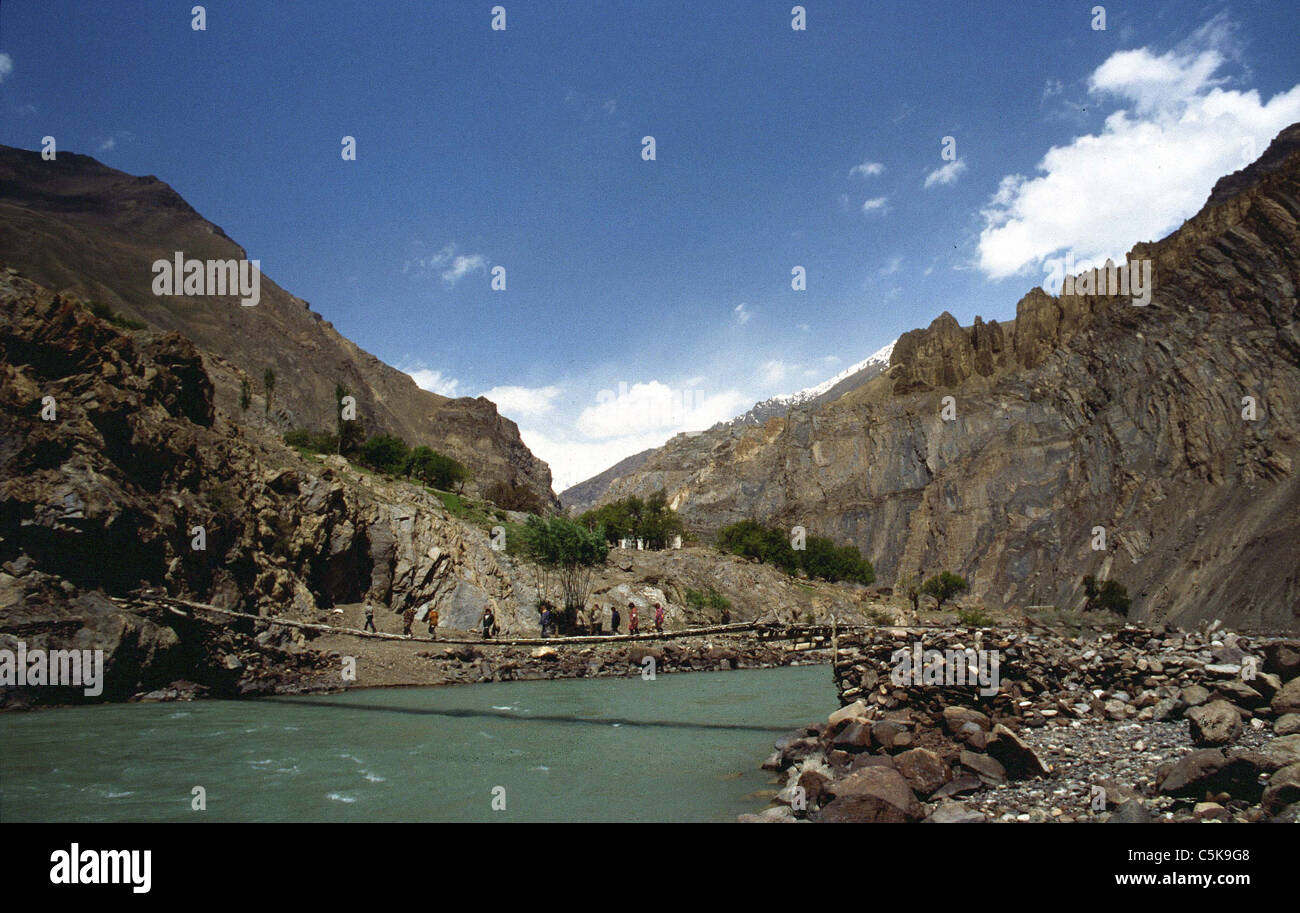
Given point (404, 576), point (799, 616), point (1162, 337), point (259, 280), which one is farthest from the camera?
point (259, 280)

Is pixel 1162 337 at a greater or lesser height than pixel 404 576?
greater

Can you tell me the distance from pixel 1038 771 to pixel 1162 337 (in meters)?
96.3

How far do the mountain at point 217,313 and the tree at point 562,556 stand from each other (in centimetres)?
3514

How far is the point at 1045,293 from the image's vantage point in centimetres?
11950

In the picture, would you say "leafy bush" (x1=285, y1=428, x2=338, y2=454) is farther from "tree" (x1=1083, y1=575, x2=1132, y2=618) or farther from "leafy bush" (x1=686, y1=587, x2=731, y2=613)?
"tree" (x1=1083, y1=575, x2=1132, y2=618)

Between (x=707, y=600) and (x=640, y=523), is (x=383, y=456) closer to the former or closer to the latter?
(x=640, y=523)

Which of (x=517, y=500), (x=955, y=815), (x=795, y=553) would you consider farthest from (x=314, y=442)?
(x=955, y=815)

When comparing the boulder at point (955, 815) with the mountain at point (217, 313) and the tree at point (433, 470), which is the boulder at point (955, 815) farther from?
the mountain at point (217, 313)

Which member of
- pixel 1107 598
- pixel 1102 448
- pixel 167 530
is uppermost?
pixel 1102 448

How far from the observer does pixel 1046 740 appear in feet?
37.0

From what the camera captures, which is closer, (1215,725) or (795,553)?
(1215,725)

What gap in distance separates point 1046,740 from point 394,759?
11.3 m

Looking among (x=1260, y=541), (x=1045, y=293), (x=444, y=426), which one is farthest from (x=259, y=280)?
(x=1260, y=541)
